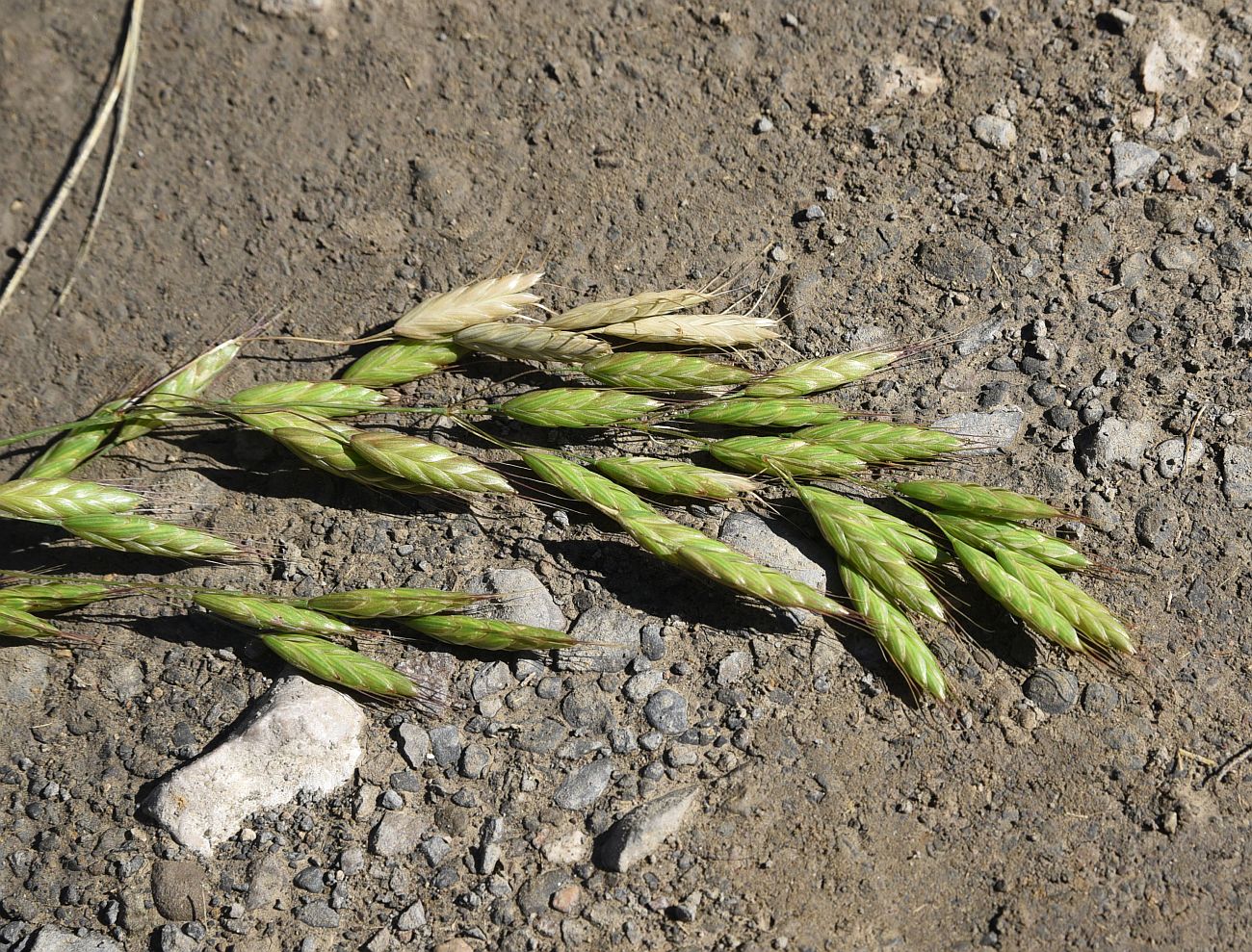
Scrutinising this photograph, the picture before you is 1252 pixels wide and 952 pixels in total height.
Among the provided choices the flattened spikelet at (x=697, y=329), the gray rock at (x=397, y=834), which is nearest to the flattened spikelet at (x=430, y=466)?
the flattened spikelet at (x=697, y=329)

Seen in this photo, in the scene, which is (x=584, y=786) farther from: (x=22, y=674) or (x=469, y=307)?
(x=22, y=674)

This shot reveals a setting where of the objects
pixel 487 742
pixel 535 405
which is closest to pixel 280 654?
pixel 487 742

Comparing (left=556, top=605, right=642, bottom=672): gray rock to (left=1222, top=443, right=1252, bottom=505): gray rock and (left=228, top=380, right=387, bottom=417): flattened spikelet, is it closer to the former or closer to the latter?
(left=228, top=380, right=387, bottom=417): flattened spikelet

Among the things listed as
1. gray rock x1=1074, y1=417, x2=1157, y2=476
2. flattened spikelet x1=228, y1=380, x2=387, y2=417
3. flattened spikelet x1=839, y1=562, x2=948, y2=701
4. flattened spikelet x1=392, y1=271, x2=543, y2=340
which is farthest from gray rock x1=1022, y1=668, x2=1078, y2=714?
flattened spikelet x1=228, y1=380, x2=387, y2=417

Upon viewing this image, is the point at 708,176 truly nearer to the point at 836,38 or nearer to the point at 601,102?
the point at 601,102

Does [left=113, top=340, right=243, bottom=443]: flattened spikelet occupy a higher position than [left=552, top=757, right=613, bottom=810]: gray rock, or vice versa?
[left=113, top=340, right=243, bottom=443]: flattened spikelet

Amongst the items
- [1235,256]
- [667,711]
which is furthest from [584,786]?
[1235,256]
